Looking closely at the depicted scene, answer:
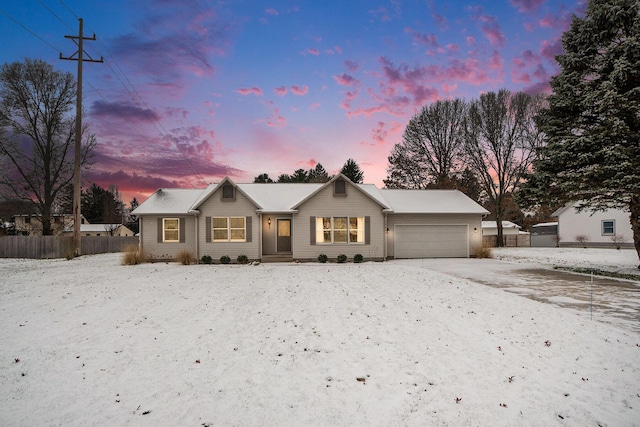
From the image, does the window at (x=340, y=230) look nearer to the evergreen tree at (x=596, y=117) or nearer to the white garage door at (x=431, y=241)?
the white garage door at (x=431, y=241)

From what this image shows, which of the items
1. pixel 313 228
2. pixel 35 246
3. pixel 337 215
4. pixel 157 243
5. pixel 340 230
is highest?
pixel 337 215

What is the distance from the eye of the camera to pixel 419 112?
108 feet

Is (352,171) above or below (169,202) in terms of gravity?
above

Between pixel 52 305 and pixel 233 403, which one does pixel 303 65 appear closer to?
pixel 52 305

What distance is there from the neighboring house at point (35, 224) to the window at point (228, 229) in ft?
95.6

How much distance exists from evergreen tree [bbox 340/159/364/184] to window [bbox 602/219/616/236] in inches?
1043

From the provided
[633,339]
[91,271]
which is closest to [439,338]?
[633,339]

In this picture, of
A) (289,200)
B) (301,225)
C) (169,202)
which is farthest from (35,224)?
(301,225)

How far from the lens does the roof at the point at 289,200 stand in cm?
1936

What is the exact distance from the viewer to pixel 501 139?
30.3 meters

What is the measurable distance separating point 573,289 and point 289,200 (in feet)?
48.1

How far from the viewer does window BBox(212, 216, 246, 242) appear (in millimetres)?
19000

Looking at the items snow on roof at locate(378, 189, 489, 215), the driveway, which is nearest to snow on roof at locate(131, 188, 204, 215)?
snow on roof at locate(378, 189, 489, 215)

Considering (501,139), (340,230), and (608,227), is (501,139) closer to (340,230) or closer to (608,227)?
(608,227)
